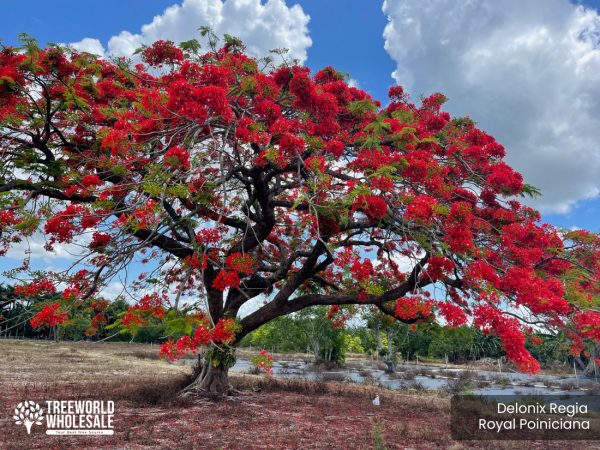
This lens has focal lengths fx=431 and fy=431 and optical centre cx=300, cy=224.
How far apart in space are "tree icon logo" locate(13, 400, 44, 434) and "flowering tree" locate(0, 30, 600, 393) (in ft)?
6.78

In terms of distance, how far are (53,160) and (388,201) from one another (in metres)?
7.27

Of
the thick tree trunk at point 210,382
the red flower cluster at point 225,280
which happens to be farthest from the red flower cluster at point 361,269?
the thick tree trunk at point 210,382

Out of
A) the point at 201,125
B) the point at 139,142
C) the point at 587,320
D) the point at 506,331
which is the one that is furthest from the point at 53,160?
the point at 587,320

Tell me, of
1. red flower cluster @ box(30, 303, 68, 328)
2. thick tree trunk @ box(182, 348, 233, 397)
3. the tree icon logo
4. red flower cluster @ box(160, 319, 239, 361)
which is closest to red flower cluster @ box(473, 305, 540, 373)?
red flower cluster @ box(160, 319, 239, 361)

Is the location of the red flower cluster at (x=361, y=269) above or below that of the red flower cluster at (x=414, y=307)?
above

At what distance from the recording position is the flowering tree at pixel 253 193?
733 centimetres

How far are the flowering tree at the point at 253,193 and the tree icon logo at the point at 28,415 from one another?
6.78 feet

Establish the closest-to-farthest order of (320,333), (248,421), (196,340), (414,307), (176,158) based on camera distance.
→ (196,340), (176,158), (248,421), (414,307), (320,333)

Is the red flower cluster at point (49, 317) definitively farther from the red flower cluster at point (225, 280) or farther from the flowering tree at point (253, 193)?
the red flower cluster at point (225, 280)

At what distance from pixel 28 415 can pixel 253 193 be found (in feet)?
20.8

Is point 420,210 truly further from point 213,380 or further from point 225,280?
point 213,380

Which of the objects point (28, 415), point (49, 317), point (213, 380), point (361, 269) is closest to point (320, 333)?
point (213, 380)

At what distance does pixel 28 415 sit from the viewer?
8148mm

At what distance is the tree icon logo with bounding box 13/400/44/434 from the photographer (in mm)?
7777
